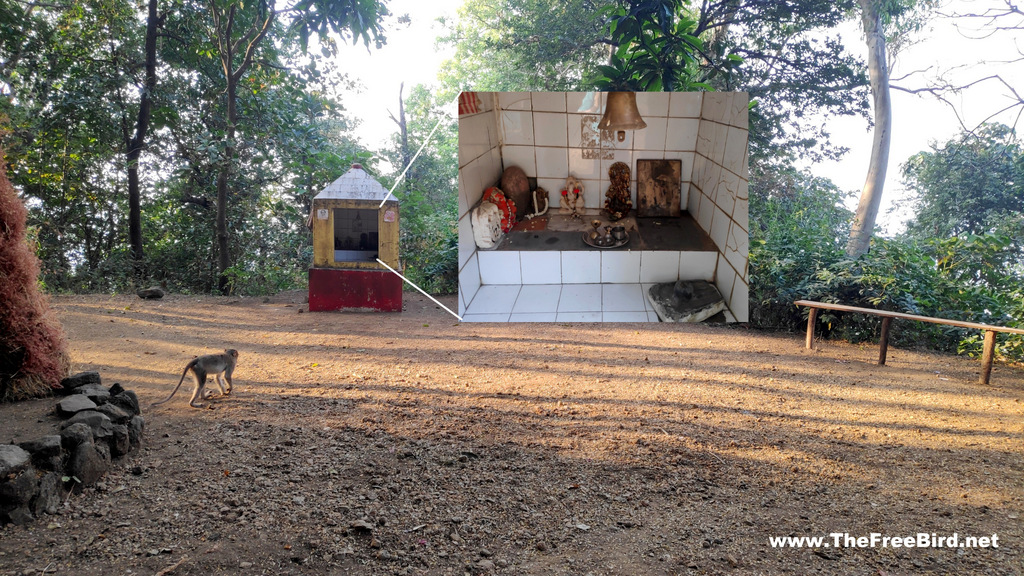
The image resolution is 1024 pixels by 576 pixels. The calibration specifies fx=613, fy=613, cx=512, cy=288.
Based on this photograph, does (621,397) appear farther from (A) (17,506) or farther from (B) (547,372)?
(A) (17,506)

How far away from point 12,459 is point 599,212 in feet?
10.6

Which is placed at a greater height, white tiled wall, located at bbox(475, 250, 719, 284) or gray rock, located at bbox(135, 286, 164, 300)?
white tiled wall, located at bbox(475, 250, 719, 284)

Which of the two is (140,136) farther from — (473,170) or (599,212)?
(599,212)

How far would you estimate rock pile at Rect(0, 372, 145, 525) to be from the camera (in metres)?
2.96

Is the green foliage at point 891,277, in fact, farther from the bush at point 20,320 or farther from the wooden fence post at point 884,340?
the bush at point 20,320

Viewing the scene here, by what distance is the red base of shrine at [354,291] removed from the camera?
23.5 feet

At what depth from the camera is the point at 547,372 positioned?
558 centimetres

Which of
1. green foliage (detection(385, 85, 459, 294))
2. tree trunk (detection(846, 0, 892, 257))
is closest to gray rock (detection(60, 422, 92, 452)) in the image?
green foliage (detection(385, 85, 459, 294))

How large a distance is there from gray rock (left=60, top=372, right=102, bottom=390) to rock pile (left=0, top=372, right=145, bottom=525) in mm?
231

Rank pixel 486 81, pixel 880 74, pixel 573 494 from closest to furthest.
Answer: pixel 573 494
pixel 486 81
pixel 880 74

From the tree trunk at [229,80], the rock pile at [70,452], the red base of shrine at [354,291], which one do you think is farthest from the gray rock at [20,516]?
the tree trunk at [229,80]

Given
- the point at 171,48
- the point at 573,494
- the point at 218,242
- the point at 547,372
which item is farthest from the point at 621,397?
the point at 171,48

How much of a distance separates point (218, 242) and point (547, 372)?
7.28m

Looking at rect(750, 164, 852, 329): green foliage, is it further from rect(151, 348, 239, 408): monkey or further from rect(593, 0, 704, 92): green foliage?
rect(151, 348, 239, 408): monkey
